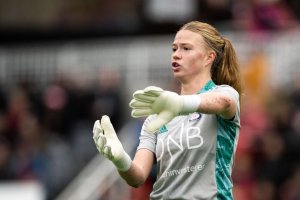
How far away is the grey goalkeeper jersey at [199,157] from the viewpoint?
7.16 m

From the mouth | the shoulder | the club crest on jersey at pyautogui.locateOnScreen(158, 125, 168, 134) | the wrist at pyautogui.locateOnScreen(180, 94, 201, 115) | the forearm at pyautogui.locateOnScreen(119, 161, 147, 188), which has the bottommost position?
the forearm at pyautogui.locateOnScreen(119, 161, 147, 188)

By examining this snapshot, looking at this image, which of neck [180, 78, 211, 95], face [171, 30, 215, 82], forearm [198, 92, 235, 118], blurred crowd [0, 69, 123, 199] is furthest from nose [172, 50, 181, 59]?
blurred crowd [0, 69, 123, 199]

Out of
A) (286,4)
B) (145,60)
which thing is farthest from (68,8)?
(286,4)

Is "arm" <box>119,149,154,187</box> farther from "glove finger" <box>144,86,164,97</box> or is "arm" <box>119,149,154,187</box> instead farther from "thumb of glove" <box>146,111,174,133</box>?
"glove finger" <box>144,86,164,97</box>

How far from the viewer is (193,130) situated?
23.8 ft

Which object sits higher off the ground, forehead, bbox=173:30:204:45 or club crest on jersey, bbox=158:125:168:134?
forehead, bbox=173:30:204:45

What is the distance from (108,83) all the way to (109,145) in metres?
10.1

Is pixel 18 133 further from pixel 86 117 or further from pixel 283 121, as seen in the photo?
pixel 283 121

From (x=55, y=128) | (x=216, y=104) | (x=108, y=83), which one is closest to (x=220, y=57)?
(x=216, y=104)

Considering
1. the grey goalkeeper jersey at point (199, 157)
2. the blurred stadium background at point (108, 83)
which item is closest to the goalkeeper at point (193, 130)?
the grey goalkeeper jersey at point (199, 157)

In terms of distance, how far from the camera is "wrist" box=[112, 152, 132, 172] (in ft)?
23.8

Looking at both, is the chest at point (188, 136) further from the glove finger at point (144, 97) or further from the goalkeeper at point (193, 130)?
the glove finger at point (144, 97)

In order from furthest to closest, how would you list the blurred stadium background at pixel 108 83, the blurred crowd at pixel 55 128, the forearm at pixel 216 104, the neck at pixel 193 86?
the blurred crowd at pixel 55 128, the blurred stadium background at pixel 108 83, the neck at pixel 193 86, the forearm at pixel 216 104

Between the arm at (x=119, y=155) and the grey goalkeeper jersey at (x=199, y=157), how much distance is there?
0.64 ft
